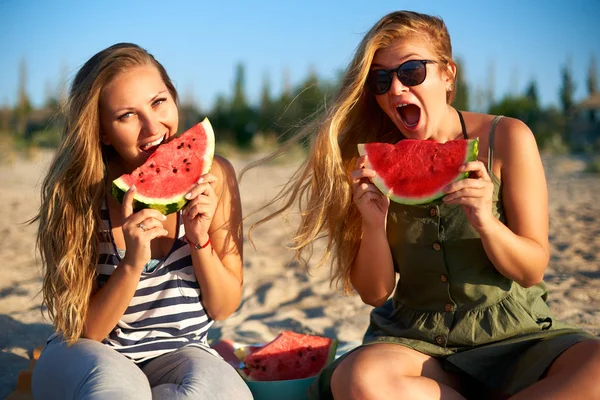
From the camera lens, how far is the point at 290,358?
388 centimetres

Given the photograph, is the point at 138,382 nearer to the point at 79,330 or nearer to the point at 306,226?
the point at 79,330

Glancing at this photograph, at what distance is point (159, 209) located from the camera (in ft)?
10.1

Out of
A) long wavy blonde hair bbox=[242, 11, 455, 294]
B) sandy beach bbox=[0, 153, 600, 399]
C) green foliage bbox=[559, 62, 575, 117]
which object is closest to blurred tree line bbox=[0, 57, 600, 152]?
green foliage bbox=[559, 62, 575, 117]

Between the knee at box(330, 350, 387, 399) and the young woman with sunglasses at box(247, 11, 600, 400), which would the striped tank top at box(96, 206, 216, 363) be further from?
the knee at box(330, 350, 387, 399)

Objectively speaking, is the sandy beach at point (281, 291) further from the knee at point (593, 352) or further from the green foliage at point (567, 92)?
the green foliage at point (567, 92)

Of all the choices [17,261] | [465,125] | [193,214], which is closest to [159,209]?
[193,214]

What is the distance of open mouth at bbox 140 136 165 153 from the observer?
130 inches

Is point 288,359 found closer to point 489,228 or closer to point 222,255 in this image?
point 222,255

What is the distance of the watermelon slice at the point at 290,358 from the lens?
12.4 ft

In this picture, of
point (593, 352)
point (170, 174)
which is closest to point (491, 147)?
point (593, 352)

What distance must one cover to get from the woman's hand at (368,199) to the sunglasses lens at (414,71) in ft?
1.50

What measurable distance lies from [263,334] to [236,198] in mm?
1890

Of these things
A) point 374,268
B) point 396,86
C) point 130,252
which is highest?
point 396,86

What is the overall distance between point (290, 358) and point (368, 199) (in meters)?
1.31
